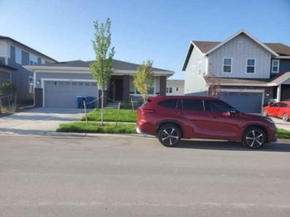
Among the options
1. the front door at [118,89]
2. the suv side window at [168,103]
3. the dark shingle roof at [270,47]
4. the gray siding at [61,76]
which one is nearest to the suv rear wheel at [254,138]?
the suv side window at [168,103]

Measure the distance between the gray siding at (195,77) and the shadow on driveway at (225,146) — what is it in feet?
43.1

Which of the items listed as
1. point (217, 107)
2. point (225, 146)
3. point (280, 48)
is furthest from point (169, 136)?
point (280, 48)

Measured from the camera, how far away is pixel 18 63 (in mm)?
26234

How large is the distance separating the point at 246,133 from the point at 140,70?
11684mm

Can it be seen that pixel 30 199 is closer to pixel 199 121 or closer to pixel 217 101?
pixel 199 121

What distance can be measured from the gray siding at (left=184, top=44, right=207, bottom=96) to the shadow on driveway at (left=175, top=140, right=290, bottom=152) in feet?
43.1

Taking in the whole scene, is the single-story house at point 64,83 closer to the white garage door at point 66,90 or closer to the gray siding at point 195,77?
the white garage door at point 66,90

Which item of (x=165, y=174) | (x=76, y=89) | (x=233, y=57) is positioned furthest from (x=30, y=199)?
(x=233, y=57)

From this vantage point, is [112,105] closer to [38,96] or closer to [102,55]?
[38,96]

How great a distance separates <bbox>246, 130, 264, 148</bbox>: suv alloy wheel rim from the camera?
858cm

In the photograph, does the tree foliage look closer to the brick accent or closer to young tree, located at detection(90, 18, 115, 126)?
young tree, located at detection(90, 18, 115, 126)

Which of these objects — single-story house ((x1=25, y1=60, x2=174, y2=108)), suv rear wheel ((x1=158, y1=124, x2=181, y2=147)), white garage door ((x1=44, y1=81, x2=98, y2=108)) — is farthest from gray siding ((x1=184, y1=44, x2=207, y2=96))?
suv rear wheel ((x1=158, y1=124, x2=181, y2=147))

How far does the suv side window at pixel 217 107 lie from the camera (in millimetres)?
8672

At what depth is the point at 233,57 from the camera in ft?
75.7
